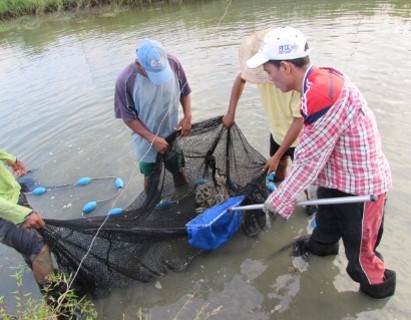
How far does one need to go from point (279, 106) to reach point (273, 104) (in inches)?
2.6

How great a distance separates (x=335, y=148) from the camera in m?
2.27

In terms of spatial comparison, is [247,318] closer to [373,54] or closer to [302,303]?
[302,303]

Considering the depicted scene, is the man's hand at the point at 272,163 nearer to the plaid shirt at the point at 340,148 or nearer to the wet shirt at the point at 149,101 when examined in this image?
the plaid shirt at the point at 340,148

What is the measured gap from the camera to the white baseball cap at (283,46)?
2.12 meters

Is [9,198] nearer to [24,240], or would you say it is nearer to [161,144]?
[24,240]

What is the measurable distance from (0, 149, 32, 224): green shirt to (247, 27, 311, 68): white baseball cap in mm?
2219

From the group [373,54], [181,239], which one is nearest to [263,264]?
[181,239]

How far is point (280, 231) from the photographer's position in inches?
149

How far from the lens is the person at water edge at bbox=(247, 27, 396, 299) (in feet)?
6.79

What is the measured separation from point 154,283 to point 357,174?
2.19 m

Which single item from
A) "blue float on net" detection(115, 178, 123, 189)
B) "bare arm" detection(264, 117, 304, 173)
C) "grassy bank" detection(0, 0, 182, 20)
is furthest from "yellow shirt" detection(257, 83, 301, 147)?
"grassy bank" detection(0, 0, 182, 20)

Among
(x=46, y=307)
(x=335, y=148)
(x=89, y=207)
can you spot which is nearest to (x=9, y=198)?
(x=46, y=307)

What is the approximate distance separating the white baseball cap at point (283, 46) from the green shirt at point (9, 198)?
7.28ft

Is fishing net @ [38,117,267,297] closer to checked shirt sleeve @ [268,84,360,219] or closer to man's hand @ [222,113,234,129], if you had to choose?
man's hand @ [222,113,234,129]
